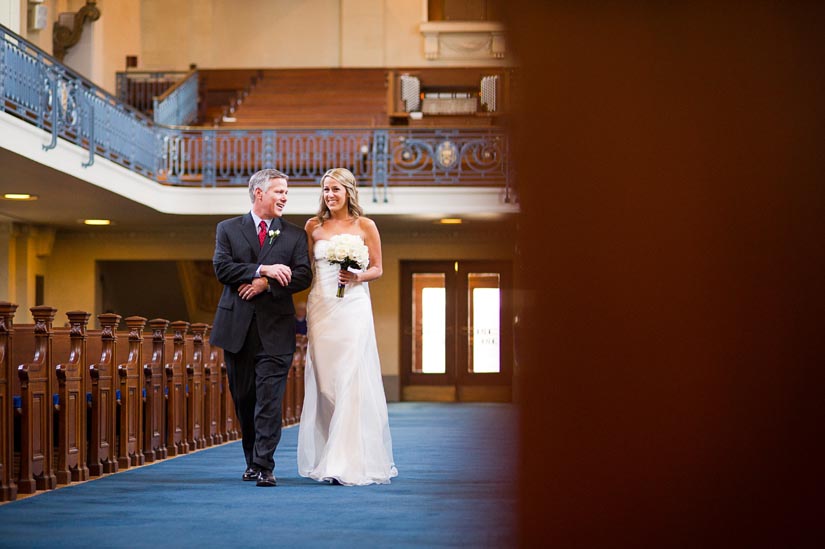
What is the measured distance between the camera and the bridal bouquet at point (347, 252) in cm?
582

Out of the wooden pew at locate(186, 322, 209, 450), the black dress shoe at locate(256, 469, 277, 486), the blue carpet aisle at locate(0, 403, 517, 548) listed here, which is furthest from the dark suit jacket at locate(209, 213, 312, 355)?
the wooden pew at locate(186, 322, 209, 450)

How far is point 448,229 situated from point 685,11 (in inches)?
733

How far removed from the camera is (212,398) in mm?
9992

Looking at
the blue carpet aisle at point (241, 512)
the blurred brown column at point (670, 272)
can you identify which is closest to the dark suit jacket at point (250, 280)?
the blue carpet aisle at point (241, 512)

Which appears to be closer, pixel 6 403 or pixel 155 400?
pixel 6 403

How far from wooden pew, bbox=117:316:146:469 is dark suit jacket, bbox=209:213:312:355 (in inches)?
75.7

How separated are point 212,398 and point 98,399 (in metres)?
2.65

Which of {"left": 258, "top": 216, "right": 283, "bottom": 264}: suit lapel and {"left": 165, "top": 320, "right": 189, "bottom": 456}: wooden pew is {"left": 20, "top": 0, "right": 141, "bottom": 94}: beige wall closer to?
{"left": 165, "top": 320, "right": 189, "bottom": 456}: wooden pew

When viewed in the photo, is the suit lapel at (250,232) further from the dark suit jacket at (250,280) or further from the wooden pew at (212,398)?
the wooden pew at (212,398)

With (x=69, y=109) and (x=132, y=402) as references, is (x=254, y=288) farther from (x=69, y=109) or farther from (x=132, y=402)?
(x=69, y=109)

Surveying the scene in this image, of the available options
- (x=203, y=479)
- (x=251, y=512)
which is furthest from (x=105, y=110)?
(x=251, y=512)

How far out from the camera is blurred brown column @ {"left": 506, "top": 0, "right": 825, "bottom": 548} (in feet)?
2.75

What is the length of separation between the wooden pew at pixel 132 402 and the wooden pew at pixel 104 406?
133mm

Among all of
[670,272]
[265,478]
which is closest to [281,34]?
[265,478]
